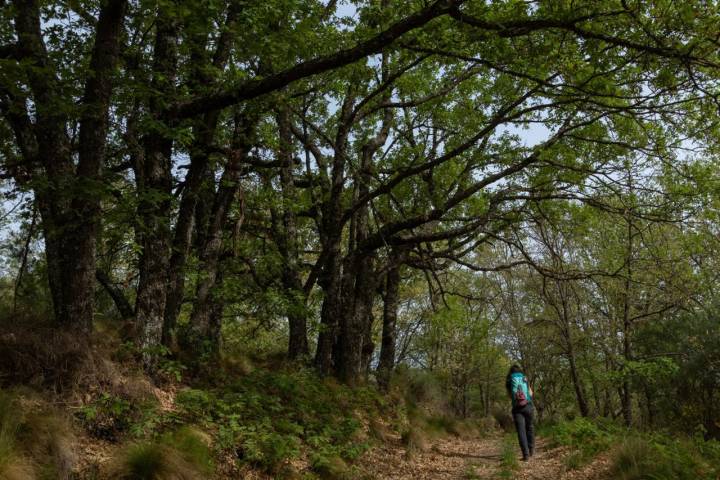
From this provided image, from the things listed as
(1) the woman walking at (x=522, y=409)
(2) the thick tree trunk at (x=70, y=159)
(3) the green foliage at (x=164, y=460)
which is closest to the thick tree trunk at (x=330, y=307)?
(1) the woman walking at (x=522, y=409)

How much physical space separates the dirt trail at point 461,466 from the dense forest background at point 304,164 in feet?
9.36

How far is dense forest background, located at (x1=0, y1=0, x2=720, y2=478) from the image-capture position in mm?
5531

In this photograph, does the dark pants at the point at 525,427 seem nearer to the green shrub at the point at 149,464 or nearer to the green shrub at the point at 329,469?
the green shrub at the point at 329,469

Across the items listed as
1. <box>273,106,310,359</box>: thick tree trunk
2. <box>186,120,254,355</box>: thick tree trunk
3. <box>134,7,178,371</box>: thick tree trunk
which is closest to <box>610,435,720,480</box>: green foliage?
<box>134,7,178,371</box>: thick tree trunk

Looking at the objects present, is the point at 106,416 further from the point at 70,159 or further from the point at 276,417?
the point at 70,159

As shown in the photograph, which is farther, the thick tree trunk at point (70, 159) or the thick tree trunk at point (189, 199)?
the thick tree trunk at point (189, 199)

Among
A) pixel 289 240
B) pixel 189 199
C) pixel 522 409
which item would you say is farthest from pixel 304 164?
pixel 522 409

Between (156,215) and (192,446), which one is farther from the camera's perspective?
(156,215)

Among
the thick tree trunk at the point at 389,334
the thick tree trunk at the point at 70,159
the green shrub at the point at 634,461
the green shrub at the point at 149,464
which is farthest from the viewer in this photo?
the thick tree trunk at the point at 389,334

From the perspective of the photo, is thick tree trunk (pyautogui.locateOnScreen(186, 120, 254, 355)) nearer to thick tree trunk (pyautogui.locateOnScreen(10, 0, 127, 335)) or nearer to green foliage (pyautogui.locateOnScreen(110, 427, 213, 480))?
thick tree trunk (pyautogui.locateOnScreen(10, 0, 127, 335))

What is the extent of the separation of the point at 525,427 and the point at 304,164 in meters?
10.3

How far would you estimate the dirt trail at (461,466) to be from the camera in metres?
6.81

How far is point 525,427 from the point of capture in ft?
28.4

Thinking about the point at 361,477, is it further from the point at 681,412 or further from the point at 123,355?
the point at 681,412
